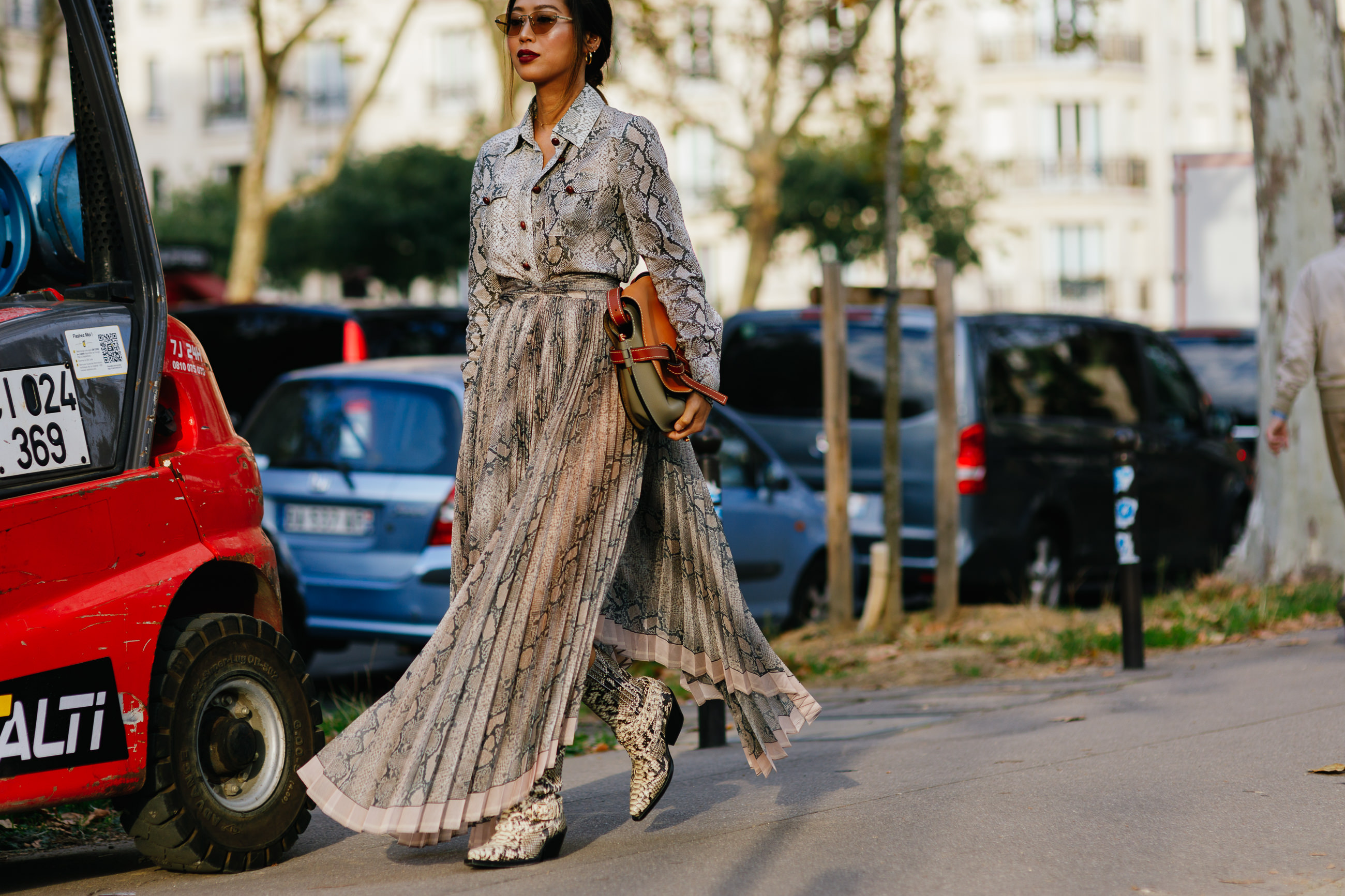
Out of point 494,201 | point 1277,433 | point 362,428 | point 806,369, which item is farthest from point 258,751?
point 806,369

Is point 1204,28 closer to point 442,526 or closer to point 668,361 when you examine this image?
point 442,526

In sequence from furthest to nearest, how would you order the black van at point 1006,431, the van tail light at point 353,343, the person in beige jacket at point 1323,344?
the van tail light at point 353,343
the black van at point 1006,431
the person in beige jacket at point 1323,344

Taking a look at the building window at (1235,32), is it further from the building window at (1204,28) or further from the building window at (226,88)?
the building window at (226,88)

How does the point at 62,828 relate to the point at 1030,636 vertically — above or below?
above

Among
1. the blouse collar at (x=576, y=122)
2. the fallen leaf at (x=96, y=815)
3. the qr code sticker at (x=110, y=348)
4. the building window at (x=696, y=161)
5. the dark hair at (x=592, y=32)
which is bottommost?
the fallen leaf at (x=96, y=815)

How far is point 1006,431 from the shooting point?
9.96 metres

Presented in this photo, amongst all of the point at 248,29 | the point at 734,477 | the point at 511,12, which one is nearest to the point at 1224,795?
the point at 511,12

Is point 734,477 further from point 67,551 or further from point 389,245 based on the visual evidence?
point 389,245

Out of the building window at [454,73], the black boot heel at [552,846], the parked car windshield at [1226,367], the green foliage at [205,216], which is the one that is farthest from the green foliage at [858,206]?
the black boot heel at [552,846]

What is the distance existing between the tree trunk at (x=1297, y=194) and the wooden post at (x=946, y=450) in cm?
212

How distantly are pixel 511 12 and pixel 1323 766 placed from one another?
322 centimetres

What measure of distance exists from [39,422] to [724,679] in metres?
1.77

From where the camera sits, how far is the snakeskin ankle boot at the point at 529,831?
3980 millimetres

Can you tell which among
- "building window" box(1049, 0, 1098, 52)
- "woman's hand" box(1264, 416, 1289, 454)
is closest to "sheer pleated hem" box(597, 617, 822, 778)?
"woman's hand" box(1264, 416, 1289, 454)
